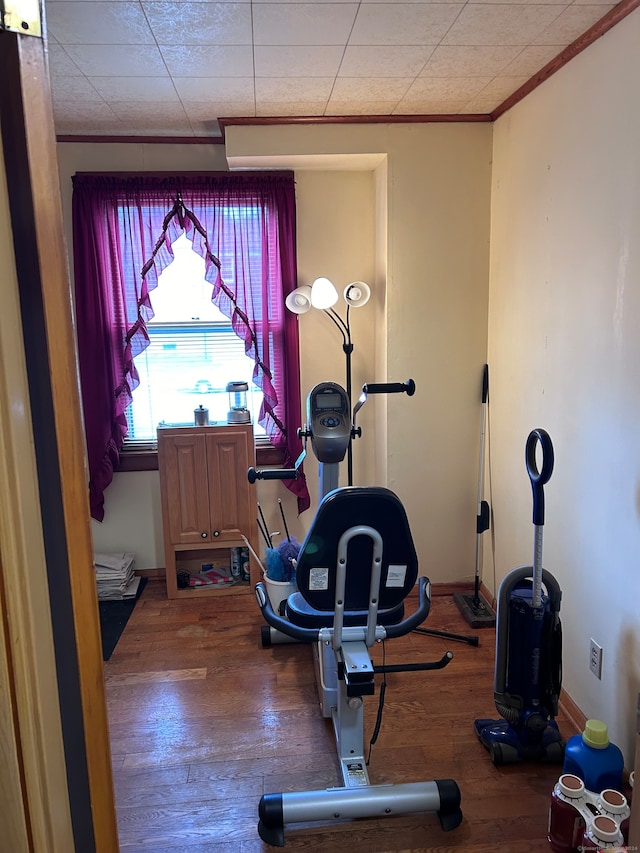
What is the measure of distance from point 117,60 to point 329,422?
1564mm

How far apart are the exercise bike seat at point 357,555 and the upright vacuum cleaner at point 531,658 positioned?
0.44 m

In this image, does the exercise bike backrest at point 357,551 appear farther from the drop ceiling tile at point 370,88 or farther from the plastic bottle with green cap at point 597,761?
the drop ceiling tile at point 370,88

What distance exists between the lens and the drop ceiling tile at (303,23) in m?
1.85

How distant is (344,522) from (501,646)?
0.82m

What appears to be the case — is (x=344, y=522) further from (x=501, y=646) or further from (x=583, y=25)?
(x=583, y=25)

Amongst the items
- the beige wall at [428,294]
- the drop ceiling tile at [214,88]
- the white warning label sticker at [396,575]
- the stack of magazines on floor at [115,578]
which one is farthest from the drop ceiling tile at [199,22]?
the stack of magazines on floor at [115,578]

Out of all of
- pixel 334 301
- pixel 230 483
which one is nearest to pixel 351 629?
pixel 230 483

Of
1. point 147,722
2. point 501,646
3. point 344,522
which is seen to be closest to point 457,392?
point 501,646

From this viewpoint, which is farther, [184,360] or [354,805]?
[184,360]

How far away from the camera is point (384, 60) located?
2.25m

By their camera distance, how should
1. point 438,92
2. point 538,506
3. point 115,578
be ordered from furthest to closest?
point 115,578
point 438,92
point 538,506

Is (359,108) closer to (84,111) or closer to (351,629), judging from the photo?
(84,111)

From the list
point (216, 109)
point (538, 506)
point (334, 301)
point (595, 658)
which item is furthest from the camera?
point (334, 301)

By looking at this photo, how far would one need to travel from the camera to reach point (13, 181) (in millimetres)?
799
